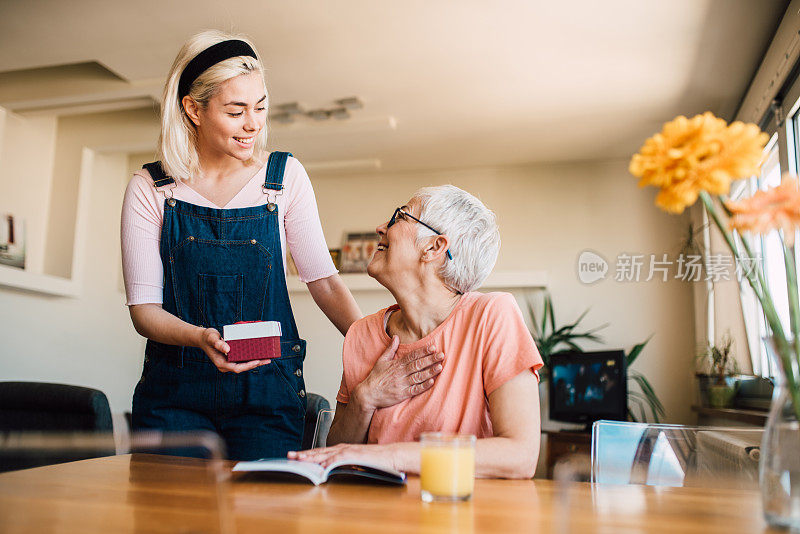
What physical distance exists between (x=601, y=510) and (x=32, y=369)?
4.77 m

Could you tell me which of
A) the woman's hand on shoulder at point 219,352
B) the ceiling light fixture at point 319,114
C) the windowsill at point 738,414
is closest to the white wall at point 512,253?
the windowsill at point 738,414

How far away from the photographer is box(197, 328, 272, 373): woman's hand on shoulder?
138cm

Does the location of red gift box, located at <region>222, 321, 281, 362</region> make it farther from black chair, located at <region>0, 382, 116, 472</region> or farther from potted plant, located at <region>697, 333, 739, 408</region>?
potted plant, located at <region>697, 333, 739, 408</region>

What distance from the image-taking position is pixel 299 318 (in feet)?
20.1

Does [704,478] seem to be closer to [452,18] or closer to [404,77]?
[452,18]

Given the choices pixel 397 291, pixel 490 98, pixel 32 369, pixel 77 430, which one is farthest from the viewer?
pixel 32 369

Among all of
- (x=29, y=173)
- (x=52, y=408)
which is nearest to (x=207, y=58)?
(x=52, y=408)

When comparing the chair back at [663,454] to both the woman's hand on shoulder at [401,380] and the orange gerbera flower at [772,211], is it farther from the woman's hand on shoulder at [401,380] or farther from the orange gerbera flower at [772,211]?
the orange gerbera flower at [772,211]

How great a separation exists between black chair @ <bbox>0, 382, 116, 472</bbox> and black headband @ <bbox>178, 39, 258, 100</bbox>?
1030 millimetres

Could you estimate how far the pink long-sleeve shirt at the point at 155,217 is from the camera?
167 cm

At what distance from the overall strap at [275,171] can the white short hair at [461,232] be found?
0.39 m

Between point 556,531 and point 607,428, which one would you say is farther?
point 607,428

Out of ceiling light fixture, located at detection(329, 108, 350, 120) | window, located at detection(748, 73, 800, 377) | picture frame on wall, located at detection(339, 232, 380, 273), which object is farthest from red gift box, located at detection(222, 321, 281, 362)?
picture frame on wall, located at detection(339, 232, 380, 273)

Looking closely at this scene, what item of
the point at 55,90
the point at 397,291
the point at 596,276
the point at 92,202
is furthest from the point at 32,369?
the point at 596,276
